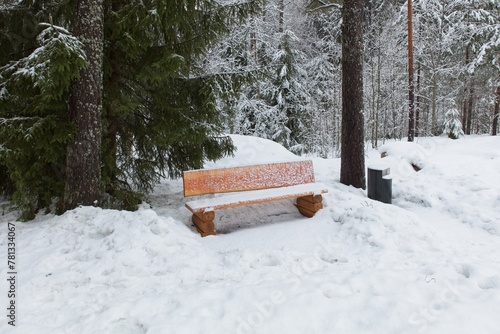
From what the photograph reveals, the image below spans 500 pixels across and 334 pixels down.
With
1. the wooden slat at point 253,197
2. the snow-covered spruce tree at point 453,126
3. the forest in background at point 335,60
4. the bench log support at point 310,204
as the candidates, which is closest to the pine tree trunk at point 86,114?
the wooden slat at point 253,197

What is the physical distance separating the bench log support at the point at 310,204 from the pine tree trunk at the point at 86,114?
3.35m

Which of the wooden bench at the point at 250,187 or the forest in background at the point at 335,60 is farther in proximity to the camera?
the forest in background at the point at 335,60

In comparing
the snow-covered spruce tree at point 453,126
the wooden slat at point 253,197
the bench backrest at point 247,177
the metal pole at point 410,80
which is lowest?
the wooden slat at point 253,197

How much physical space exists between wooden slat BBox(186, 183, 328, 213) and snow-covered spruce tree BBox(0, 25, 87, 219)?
2.12 m

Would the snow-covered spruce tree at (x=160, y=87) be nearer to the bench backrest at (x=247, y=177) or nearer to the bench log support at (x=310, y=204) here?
the bench backrest at (x=247, y=177)

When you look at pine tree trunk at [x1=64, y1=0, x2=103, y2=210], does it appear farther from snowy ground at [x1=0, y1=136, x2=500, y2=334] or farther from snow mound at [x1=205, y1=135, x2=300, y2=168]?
snow mound at [x1=205, y1=135, x2=300, y2=168]

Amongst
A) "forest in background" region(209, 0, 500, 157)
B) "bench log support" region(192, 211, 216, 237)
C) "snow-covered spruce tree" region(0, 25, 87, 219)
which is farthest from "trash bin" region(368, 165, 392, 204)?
"forest in background" region(209, 0, 500, 157)

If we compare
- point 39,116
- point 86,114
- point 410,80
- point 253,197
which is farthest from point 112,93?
point 410,80

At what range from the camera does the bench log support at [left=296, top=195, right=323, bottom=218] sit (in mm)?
5637

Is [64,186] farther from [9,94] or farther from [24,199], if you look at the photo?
[9,94]

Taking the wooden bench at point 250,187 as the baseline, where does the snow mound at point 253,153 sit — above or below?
above

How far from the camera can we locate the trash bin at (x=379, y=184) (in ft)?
20.9

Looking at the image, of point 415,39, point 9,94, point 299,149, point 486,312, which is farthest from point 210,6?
point 415,39

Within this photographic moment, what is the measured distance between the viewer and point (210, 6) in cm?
581
